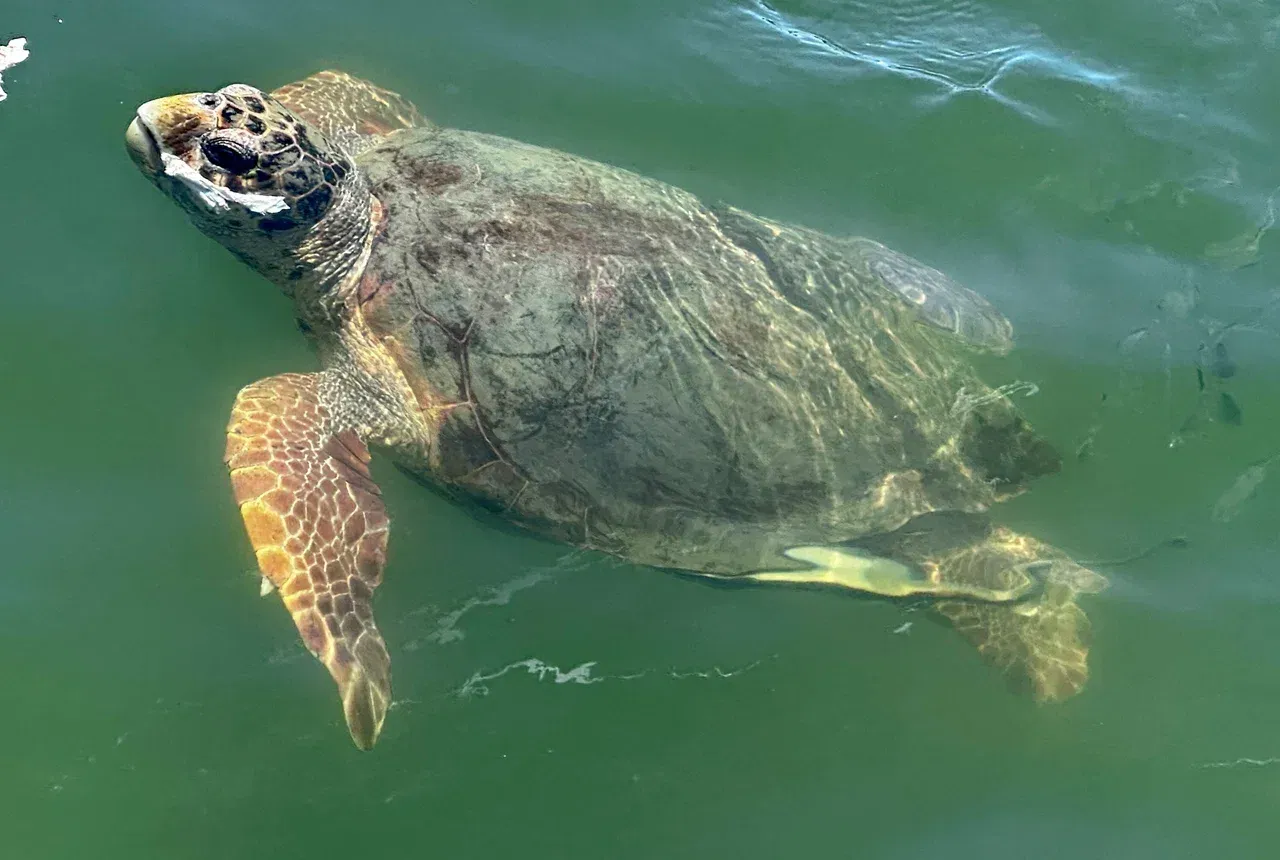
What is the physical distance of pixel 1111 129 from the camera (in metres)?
7.51

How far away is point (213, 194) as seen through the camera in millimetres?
4816

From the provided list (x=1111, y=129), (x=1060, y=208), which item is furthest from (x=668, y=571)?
(x=1111, y=129)

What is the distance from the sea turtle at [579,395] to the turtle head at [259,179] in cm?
1

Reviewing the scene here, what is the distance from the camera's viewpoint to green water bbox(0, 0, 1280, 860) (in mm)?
5051

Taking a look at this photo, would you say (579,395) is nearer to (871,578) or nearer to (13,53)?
(871,578)

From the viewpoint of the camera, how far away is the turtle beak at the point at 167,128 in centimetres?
463

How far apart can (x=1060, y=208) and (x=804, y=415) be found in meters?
3.83

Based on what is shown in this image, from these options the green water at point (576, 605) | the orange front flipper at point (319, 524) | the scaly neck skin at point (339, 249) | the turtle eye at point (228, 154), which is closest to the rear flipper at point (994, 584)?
the green water at point (576, 605)

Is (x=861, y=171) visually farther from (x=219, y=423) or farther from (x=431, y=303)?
(x=219, y=423)

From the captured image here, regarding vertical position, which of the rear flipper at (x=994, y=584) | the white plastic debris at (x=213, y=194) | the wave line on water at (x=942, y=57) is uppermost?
the wave line on water at (x=942, y=57)

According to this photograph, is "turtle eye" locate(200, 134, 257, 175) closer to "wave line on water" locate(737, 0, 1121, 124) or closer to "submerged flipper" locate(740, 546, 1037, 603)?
"submerged flipper" locate(740, 546, 1037, 603)

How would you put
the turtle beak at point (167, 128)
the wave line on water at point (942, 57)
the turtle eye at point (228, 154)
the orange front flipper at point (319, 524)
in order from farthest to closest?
the wave line on water at point (942, 57) → the turtle eye at point (228, 154) → the turtle beak at point (167, 128) → the orange front flipper at point (319, 524)

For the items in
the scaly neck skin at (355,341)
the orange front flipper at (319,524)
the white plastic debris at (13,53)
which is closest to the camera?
the orange front flipper at (319,524)

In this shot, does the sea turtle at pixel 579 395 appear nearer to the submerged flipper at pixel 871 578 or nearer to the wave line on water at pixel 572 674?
the submerged flipper at pixel 871 578
